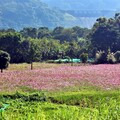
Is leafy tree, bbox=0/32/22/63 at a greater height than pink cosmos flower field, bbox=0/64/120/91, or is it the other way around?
leafy tree, bbox=0/32/22/63

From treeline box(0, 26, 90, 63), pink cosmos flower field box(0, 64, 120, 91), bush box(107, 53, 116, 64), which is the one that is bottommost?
pink cosmos flower field box(0, 64, 120, 91)

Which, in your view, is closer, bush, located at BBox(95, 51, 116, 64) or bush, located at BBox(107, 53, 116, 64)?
bush, located at BBox(107, 53, 116, 64)

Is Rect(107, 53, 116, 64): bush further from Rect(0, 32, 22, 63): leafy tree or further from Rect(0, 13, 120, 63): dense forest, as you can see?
Rect(0, 32, 22, 63): leafy tree

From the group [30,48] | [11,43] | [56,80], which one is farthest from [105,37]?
Result: [56,80]

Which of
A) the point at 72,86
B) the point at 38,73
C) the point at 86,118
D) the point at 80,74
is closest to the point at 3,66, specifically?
the point at 38,73

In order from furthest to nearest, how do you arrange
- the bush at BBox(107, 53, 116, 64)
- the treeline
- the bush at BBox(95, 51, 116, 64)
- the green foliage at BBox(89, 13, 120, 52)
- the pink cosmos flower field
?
1. the green foliage at BBox(89, 13, 120, 52)
2. the treeline
3. the bush at BBox(95, 51, 116, 64)
4. the bush at BBox(107, 53, 116, 64)
5. the pink cosmos flower field

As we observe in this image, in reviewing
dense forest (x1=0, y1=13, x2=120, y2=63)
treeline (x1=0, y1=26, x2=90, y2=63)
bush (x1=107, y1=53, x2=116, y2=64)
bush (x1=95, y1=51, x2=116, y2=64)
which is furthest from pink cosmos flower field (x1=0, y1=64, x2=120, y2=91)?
dense forest (x1=0, y1=13, x2=120, y2=63)

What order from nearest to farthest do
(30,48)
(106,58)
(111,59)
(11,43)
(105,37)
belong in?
(111,59) → (106,58) → (30,48) → (11,43) → (105,37)

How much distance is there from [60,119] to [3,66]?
3192 cm

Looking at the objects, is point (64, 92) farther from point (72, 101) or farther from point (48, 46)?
point (48, 46)

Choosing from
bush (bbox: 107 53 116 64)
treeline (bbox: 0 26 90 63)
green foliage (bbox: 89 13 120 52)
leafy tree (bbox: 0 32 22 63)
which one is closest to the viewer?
bush (bbox: 107 53 116 64)

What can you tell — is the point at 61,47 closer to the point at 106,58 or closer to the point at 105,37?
the point at 105,37

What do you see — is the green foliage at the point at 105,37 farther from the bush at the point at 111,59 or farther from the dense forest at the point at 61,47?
the bush at the point at 111,59

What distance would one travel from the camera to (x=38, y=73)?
32094 millimetres
